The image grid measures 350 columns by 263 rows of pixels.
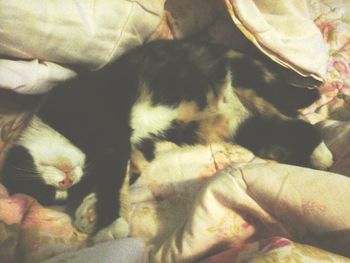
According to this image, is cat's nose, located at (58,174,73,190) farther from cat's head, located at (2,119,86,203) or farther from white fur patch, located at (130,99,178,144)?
white fur patch, located at (130,99,178,144)

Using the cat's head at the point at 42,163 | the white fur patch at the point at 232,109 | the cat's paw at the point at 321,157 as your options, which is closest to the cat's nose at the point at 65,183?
the cat's head at the point at 42,163

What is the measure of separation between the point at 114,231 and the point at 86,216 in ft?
0.33

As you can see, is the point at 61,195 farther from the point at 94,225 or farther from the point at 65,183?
the point at 94,225

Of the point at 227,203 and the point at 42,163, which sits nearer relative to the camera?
the point at 227,203

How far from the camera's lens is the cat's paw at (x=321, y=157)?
41.9 inches

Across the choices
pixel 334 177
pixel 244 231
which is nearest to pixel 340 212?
pixel 334 177

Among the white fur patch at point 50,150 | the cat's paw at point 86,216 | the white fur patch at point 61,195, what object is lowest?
the white fur patch at point 61,195

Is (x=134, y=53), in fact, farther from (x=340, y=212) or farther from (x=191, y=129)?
(x=340, y=212)

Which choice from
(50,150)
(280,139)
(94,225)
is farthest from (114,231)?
(280,139)

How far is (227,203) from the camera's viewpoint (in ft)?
2.65

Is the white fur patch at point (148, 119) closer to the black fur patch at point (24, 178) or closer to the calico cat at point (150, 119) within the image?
the calico cat at point (150, 119)

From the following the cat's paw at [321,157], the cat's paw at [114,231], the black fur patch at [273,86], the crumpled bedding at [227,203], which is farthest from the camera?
the black fur patch at [273,86]

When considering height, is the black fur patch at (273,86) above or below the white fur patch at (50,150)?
above

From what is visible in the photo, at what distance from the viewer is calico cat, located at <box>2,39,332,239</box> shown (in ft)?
3.68
